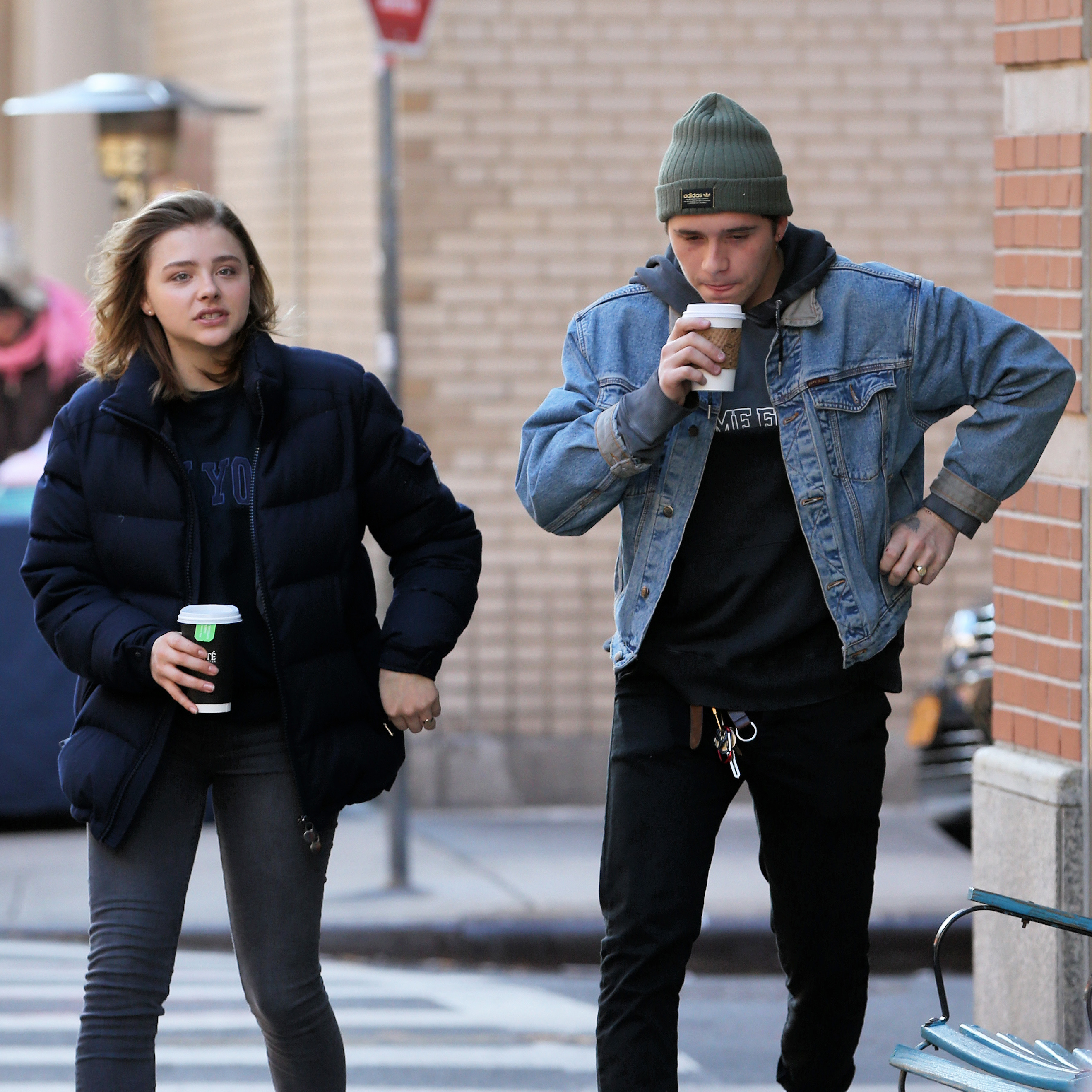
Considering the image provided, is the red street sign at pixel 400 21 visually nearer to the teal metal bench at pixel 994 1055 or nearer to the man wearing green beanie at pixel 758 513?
the man wearing green beanie at pixel 758 513

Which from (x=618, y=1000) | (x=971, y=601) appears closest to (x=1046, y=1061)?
(x=618, y=1000)

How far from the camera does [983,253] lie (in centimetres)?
928

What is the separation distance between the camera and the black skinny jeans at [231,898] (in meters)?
3.73

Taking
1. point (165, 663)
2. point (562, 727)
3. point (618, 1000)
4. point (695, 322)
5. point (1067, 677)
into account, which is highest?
point (695, 322)

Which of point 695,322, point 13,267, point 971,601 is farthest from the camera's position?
point 13,267

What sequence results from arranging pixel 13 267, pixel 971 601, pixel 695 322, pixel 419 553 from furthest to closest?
pixel 13 267, pixel 971 601, pixel 419 553, pixel 695 322

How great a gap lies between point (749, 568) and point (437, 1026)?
264cm

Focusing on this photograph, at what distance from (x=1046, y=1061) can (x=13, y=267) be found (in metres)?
8.35

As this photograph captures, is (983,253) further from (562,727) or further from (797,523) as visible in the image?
(797,523)

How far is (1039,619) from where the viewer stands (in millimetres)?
4961

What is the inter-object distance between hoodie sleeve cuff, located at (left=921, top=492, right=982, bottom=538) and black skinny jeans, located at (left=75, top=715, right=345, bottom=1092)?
1.24 metres

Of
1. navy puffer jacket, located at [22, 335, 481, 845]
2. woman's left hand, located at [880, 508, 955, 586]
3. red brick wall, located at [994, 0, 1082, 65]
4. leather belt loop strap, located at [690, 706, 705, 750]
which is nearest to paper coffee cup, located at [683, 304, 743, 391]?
woman's left hand, located at [880, 508, 955, 586]

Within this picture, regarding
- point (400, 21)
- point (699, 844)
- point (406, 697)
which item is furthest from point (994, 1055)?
point (400, 21)

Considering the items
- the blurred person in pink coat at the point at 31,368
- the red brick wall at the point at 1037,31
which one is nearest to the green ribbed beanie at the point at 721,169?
the red brick wall at the point at 1037,31
